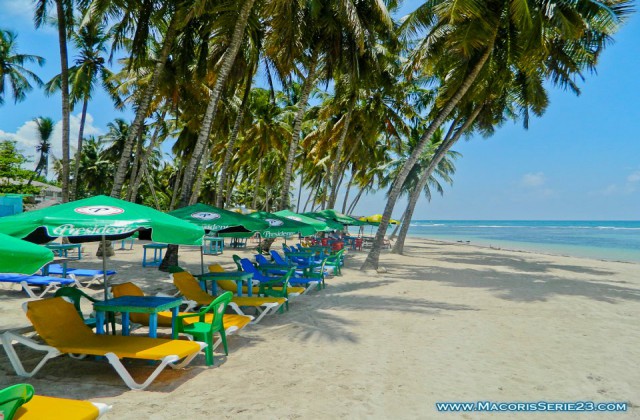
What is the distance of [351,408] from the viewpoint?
370cm

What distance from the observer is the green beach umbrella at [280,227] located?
8039 mm

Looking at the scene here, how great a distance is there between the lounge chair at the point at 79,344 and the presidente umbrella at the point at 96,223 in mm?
841

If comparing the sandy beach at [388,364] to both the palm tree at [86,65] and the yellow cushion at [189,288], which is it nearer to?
the yellow cushion at [189,288]

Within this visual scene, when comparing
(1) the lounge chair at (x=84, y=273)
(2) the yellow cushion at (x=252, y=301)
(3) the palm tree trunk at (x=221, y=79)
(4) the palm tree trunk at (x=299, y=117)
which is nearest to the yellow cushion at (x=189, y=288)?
(2) the yellow cushion at (x=252, y=301)

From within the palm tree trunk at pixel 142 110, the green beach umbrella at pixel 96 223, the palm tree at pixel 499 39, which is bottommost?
the green beach umbrella at pixel 96 223

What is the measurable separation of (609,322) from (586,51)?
40.8 feet

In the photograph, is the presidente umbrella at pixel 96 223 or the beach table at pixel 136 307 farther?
the beach table at pixel 136 307

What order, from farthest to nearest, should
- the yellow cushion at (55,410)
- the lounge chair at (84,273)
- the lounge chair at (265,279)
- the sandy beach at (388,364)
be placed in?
the lounge chair at (84,273)
the lounge chair at (265,279)
the sandy beach at (388,364)
the yellow cushion at (55,410)

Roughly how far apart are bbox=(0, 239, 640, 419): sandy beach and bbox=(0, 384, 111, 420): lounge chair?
788 millimetres

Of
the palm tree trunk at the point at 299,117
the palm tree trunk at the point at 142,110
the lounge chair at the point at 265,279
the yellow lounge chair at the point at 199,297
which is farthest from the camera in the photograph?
the palm tree trunk at the point at 299,117

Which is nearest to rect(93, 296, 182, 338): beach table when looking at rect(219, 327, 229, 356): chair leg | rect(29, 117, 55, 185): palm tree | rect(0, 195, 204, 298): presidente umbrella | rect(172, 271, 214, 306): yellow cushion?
rect(219, 327, 229, 356): chair leg

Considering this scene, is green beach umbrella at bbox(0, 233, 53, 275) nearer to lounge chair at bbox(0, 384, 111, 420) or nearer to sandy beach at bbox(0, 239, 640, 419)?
lounge chair at bbox(0, 384, 111, 420)

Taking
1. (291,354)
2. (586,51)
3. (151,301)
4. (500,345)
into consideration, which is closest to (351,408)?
(291,354)

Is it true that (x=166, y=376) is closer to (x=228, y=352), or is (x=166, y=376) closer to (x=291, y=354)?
(x=228, y=352)
